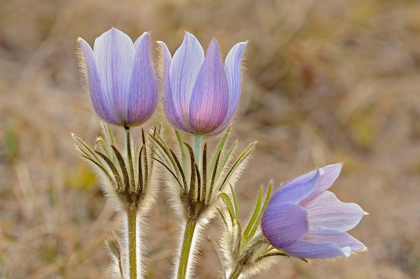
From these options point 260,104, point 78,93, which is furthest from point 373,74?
point 78,93

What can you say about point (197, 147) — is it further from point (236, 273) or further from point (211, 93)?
point (236, 273)

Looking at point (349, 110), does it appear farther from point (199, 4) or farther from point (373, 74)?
point (199, 4)

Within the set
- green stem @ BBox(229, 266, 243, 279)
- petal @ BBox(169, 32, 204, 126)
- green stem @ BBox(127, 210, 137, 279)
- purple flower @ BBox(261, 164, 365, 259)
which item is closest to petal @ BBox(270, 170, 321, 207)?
purple flower @ BBox(261, 164, 365, 259)

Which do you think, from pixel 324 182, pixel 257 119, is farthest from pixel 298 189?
pixel 257 119

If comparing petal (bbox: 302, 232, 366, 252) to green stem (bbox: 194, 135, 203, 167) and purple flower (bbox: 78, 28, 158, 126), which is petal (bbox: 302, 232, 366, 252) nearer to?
green stem (bbox: 194, 135, 203, 167)

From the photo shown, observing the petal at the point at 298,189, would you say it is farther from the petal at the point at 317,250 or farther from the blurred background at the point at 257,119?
the blurred background at the point at 257,119

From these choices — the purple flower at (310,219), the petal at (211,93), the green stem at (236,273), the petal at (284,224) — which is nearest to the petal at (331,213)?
the purple flower at (310,219)
